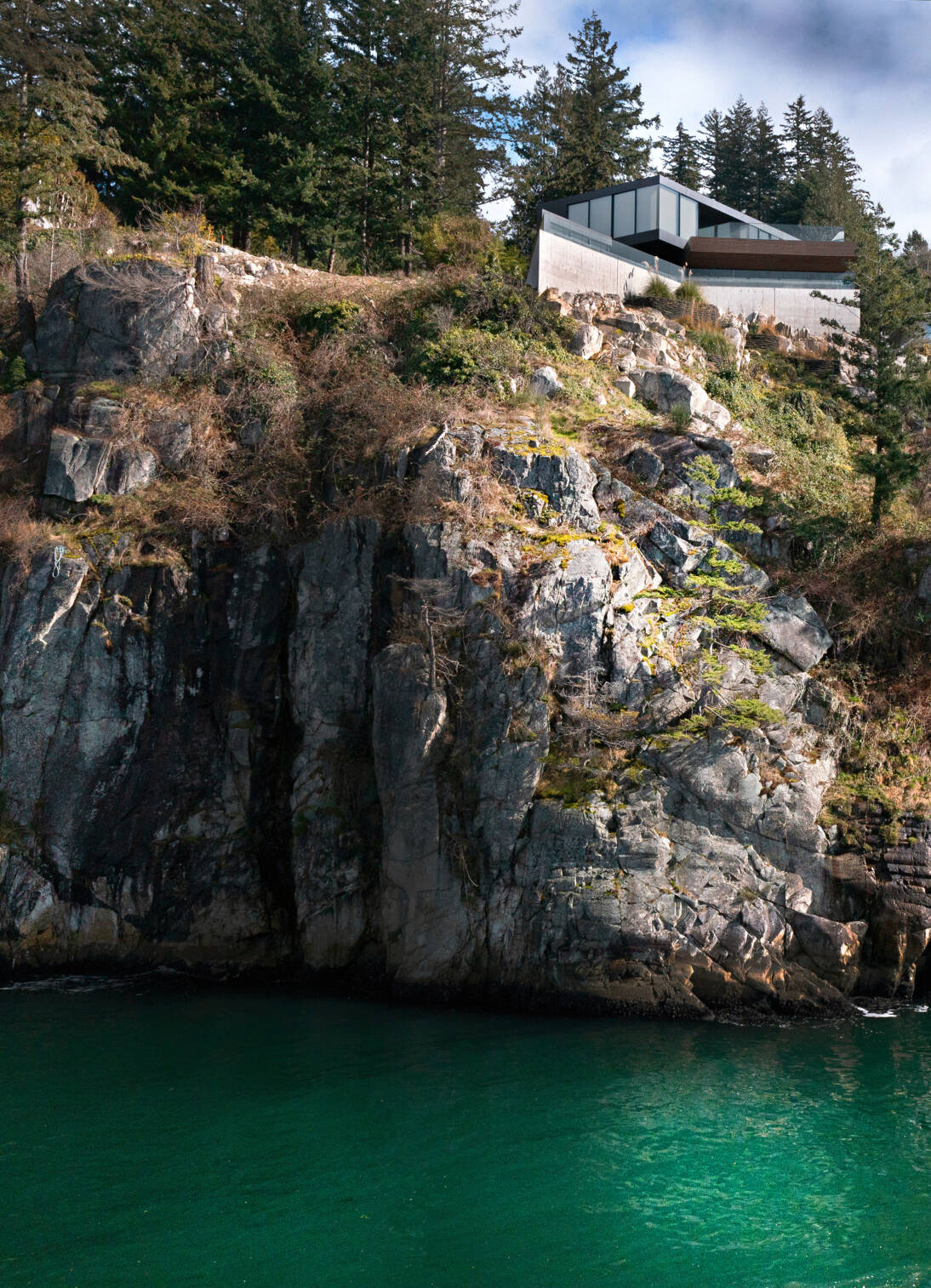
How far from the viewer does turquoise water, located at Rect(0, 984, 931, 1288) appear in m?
11.9

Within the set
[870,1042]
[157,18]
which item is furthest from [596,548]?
[157,18]

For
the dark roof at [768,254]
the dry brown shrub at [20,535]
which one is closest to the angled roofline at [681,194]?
the dark roof at [768,254]

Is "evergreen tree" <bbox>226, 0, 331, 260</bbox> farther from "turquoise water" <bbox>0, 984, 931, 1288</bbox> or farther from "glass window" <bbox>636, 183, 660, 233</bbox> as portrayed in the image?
"turquoise water" <bbox>0, 984, 931, 1288</bbox>

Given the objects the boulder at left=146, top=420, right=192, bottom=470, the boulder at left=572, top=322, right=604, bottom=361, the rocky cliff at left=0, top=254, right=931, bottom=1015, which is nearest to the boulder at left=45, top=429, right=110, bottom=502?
the rocky cliff at left=0, top=254, right=931, bottom=1015

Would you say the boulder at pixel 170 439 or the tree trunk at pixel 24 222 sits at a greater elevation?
the tree trunk at pixel 24 222

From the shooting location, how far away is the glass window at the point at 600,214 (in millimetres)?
39281

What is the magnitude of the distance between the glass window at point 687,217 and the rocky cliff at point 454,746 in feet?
48.0

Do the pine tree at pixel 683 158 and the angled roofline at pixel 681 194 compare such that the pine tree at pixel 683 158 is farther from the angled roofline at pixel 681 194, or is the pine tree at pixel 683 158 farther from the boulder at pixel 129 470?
the boulder at pixel 129 470

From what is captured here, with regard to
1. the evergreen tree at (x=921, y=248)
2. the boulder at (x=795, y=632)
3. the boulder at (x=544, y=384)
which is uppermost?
the evergreen tree at (x=921, y=248)

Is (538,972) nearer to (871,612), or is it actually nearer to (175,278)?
(871,612)

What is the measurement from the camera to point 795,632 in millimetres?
23891

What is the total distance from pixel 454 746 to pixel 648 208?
85.5ft

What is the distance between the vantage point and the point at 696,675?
2255 cm

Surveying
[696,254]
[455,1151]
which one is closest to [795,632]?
[455,1151]
